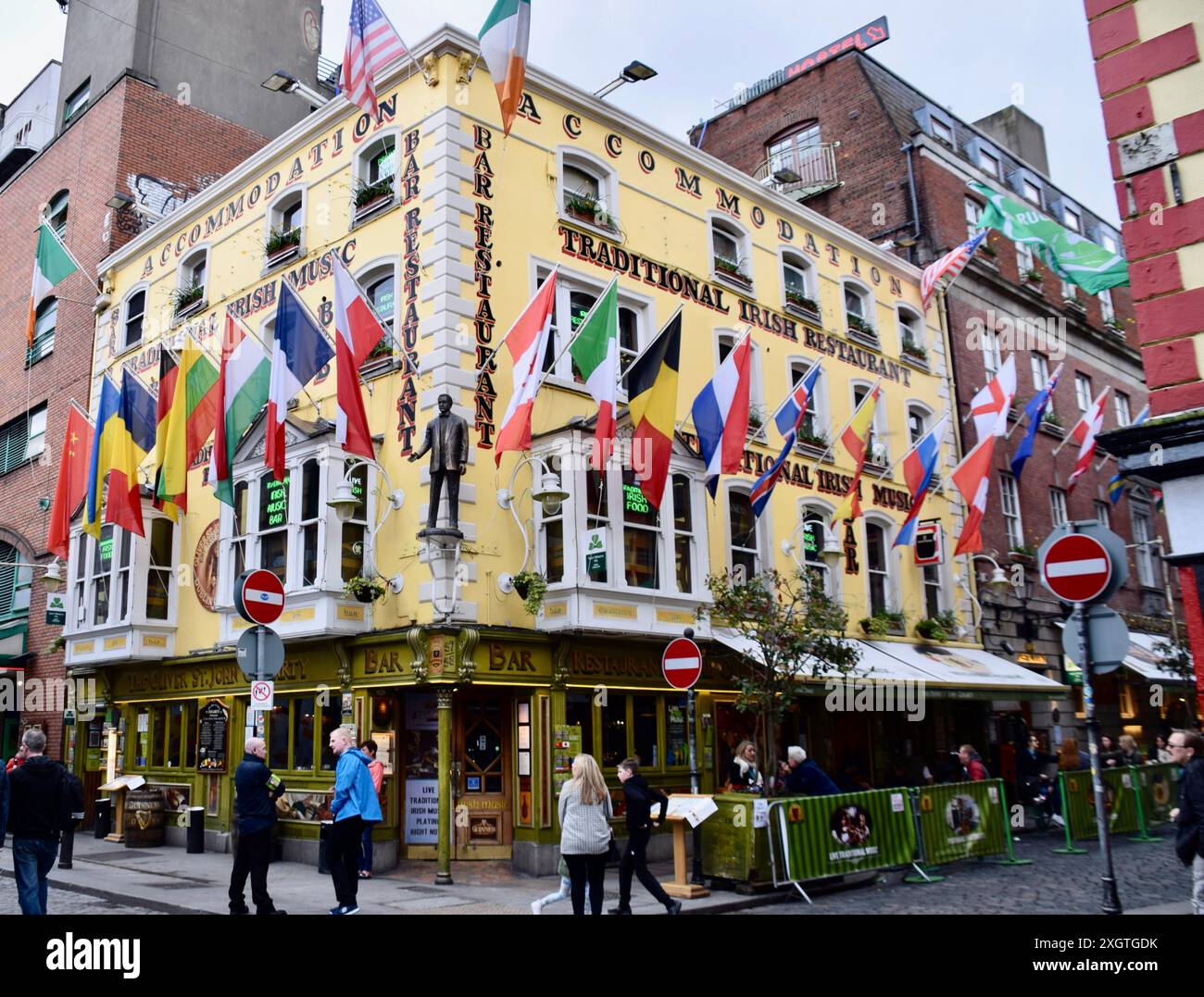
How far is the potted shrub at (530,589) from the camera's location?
51.8ft

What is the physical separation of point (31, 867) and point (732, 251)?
1727 centimetres

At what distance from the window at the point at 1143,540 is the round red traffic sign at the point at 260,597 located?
28123mm

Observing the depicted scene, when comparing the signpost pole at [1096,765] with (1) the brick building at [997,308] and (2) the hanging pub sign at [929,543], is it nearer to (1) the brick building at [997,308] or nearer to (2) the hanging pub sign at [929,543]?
(2) the hanging pub sign at [929,543]

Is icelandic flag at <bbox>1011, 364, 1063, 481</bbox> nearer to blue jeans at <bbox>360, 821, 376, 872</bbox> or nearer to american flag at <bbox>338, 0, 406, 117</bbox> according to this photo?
american flag at <bbox>338, 0, 406, 117</bbox>

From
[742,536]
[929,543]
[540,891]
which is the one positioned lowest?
[540,891]

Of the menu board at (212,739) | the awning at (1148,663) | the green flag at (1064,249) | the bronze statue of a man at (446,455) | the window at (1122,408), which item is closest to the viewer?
the bronze statue of a man at (446,455)

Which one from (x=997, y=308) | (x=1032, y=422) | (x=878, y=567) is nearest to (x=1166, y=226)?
(x=878, y=567)

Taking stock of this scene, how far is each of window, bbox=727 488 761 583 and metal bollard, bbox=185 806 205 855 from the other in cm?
1036

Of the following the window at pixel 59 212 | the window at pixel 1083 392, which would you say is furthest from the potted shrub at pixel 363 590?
the window at pixel 1083 392

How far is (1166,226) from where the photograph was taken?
9.73 meters

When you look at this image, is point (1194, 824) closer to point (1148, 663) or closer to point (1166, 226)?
point (1166, 226)
